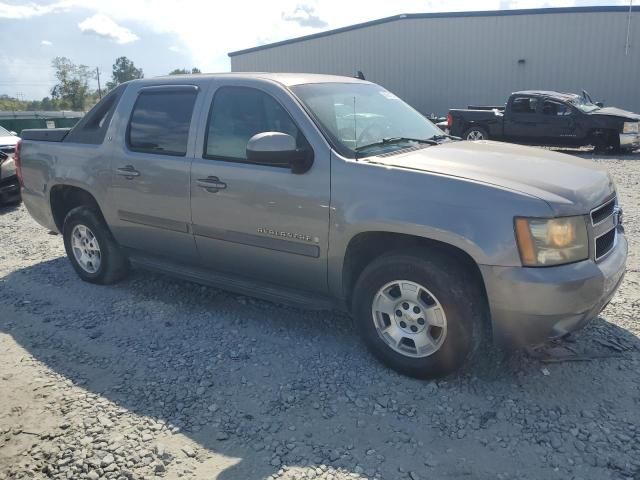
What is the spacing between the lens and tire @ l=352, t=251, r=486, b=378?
10.1 ft

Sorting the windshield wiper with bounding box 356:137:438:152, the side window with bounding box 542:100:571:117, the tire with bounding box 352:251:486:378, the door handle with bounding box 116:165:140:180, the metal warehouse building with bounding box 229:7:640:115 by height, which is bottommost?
the tire with bounding box 352:251:486:378

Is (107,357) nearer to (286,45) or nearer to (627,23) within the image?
(627,23)

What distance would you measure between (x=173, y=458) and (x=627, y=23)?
922 inches

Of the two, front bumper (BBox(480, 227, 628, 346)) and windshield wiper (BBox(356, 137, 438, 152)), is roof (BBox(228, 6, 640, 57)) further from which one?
front bumper (BBox(480, 227, 628, 346))

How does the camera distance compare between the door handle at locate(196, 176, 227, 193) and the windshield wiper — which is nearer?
the windshield wiper

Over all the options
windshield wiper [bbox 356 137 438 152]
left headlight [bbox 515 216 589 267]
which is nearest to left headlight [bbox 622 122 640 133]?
windshield wiper [bbox 356 137 438 152]

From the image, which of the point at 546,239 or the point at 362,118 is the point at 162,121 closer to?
the point at 362,118

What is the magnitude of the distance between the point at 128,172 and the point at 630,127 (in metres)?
13.3

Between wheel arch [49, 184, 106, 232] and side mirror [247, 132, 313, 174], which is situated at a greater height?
side mirror [247, 132, 313, 174]

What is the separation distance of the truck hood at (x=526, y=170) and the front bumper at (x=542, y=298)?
34 centimetres

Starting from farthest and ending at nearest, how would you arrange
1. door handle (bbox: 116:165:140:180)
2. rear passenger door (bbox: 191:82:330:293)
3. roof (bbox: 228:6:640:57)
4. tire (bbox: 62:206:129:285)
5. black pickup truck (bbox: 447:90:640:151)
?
roof (bbox: 228:6:640:57)
black pickup truck (bbox: 447:90:640:151)
tire (bbox: 62:206:129:285)
door handle (bbox: 116:165:140:180)
rear passenger door (bbox: 191:82:330:293)

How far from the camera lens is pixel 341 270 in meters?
3.49

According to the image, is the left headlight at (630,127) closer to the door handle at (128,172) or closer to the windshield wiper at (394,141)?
the windshield wiper at (394,141)

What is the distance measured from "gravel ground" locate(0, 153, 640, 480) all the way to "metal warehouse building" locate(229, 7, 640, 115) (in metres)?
19.7
